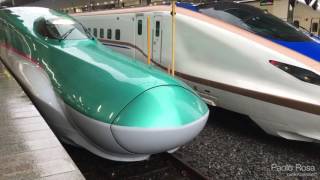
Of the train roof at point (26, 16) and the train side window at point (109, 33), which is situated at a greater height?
the train roof at point (26, 16)

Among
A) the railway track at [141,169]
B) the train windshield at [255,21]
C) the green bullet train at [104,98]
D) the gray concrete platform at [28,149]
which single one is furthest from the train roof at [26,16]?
the train windshield at [255,21]

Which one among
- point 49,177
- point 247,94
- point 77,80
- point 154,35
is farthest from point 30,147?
point 154,35

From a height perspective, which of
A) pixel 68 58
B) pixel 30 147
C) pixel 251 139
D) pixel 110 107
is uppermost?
pixel 68 58

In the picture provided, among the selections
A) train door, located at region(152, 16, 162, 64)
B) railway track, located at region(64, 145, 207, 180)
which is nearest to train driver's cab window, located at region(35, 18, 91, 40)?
train door, located at region(152, 16, 162, 64)

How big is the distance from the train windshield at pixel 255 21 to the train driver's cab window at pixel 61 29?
6.53 feet

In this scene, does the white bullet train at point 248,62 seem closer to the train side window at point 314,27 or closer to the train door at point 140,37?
the train door at point 140,37

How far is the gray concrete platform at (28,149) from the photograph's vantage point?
2.57m

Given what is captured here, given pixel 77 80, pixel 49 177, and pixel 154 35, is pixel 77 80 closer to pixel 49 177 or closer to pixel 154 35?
pixel 49 177

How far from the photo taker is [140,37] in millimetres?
6977

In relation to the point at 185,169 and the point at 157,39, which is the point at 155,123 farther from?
the point at 157,39

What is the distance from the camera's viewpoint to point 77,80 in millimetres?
3686

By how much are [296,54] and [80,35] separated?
116 inches

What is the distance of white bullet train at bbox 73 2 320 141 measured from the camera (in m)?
4.16

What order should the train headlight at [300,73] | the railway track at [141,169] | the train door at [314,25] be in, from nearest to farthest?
the railway track at [141,169]
the train headlight at [300,73]
the train door at [314,25]
